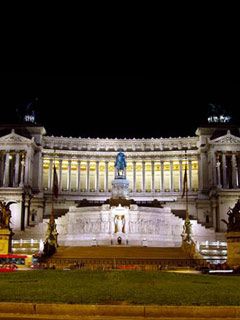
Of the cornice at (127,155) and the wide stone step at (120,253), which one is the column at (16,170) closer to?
the cornice at (127,155)

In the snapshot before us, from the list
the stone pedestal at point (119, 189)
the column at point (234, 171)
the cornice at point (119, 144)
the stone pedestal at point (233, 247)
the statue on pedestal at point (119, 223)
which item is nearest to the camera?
the stone pedestal at point (233, 247)

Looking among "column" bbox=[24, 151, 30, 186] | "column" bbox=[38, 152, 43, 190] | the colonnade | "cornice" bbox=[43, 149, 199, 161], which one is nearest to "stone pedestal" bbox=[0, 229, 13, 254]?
"column" bbox=[24, 151, 30, 186]

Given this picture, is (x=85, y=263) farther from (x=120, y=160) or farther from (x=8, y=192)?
(x=8, y=192)

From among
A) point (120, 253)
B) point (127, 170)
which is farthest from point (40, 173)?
point (120, 253)

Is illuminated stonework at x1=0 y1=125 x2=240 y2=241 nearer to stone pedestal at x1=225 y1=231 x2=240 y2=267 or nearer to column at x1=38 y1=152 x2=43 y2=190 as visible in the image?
column at x1=38 y1=152 x2=43 y2=190

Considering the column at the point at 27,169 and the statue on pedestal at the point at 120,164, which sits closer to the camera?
the statue on pedestal at the point at 120,164

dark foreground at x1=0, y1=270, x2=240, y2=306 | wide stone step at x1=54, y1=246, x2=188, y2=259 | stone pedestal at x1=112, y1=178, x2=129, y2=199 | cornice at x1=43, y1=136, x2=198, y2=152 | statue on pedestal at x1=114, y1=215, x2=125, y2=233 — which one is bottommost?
dark foreground at x1=0, y1=270, x2=240, y2=306

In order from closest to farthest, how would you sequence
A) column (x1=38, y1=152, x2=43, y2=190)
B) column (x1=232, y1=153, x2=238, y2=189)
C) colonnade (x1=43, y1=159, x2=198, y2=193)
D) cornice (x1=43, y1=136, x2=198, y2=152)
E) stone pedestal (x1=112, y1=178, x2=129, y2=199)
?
stone pedestal (x1=112, y1=178, x2=129, y2=199) → column (x1=232, y1=153, x2=238, y2=189) → column (x1=38, y1=152, x2=43, y2=190) → colonnade (x1=43, y1=159, x2=198, y2=193) → cornice (x1=43, y1=136, x2=198, y2=152)

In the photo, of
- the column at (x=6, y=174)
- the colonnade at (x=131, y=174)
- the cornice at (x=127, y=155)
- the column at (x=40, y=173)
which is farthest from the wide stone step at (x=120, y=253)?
the cornice at (x=127, y=155)

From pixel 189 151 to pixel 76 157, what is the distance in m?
27.0

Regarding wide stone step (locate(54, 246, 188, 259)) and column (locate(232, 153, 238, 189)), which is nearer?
wide stone step (locate(54, 246, 188, 259))

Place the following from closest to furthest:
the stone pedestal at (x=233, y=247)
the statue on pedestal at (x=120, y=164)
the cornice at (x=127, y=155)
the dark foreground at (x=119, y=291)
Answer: the dark foreground at (x=119, y=291) → the stone pedestal at (x=233, y=247) → the statue on pedestal at (x=120, y=164) → the cornice at (x=127, y=155)

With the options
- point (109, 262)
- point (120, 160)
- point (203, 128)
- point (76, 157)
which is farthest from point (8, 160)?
point (109, 262)

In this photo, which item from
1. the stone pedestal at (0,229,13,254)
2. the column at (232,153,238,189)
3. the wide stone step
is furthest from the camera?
the column at (232,153,238,189)
